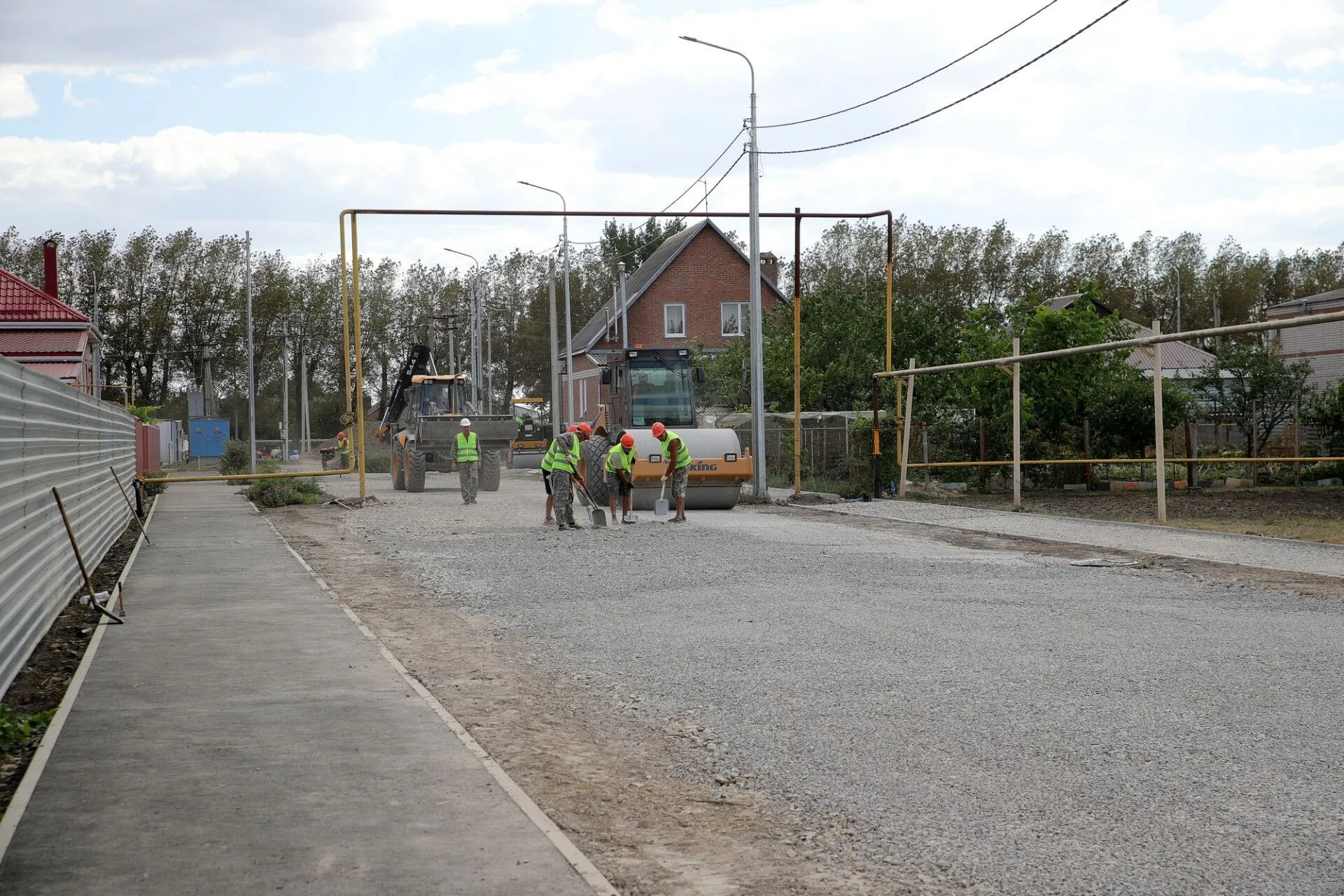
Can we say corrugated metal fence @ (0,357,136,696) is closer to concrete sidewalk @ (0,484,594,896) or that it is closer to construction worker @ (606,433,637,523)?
concrete sidewalk @ (0,484,594,896)

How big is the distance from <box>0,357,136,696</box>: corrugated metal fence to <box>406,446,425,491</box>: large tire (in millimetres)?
15390

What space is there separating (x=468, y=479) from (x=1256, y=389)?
50.4ft

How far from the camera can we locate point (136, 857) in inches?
181

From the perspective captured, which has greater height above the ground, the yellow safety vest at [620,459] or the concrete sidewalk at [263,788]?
the yellow safety vest at [620,459]

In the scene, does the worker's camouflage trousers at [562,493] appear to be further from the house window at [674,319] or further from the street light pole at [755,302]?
the house window at [674,319]

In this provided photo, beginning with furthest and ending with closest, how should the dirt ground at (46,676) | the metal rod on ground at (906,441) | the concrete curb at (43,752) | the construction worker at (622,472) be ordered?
the metal rod on ground at (906,441) < the construction worker at (622,472) < the dirt ground at (46,676) < the concrete curb at (43,752)

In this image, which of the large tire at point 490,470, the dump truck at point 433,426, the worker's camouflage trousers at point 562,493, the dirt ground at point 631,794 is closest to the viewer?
the dirt ground at point 631,794

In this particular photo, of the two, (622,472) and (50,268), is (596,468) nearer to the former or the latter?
(622,472)

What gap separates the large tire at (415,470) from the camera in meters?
30.4

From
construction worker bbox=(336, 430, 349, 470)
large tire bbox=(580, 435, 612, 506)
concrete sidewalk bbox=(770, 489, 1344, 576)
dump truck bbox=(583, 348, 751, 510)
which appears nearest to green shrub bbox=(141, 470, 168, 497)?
construction worker bbox=(336, 430, 349, 470)

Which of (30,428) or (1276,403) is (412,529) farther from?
(1276,403)

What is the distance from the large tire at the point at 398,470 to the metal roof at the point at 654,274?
713 inches

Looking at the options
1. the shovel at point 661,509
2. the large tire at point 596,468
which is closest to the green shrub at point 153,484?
the large tire at point 596,468

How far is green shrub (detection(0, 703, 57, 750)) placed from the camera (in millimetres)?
6457
